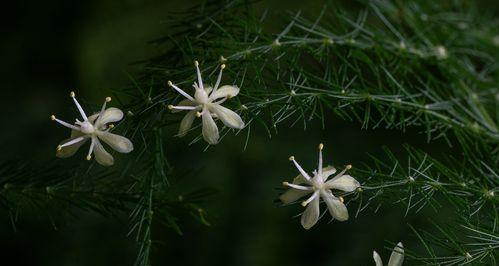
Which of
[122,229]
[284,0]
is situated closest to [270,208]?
[122,229]

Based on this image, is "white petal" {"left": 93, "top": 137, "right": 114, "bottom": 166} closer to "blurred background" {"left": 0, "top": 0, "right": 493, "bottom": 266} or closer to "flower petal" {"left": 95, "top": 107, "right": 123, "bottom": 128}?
"flower petal" {"left": 95, "top": 107, "right": 123, "bottom": 128}

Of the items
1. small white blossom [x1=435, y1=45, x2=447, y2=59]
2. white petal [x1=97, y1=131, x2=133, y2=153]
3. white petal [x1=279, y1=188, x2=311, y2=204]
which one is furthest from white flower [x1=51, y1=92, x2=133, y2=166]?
small white blossom [x1=435, y1=45, x2=447, y2=59]

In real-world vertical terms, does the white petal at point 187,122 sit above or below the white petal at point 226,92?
below

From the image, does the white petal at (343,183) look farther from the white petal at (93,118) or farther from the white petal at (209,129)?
the white petal at (93,118)

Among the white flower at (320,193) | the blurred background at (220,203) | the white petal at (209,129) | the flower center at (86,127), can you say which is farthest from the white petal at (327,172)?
the blurred background at (220,203)

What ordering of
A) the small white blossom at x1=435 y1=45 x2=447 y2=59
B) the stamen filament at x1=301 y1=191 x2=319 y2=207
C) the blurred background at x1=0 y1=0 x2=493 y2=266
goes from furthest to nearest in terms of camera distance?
the blurred background at x1=0 y1=0 x2=493 y2=266
the small white blossom at x1=435 y1=45 x2=447 y2=59
the stamen filament at x1=301 y1=191 x2=319 y2=207

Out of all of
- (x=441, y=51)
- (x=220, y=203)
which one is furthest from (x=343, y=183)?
(x=220, y=203)
